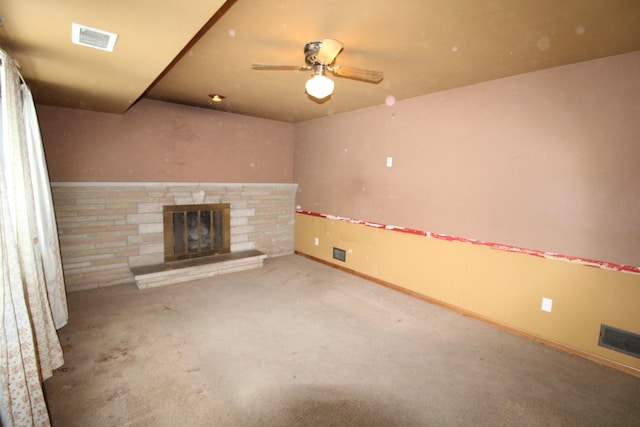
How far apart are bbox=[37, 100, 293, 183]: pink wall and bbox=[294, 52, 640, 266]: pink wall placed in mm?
1762

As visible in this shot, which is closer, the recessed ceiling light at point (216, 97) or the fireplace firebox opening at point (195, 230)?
the recessed ceiling light at point (216, 97)

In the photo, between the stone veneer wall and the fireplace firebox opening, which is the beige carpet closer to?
the stone veneer wall

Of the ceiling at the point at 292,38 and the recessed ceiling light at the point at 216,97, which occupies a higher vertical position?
the recessed ceiling light at the point at 216,97

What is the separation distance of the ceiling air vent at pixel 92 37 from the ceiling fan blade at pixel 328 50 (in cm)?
127

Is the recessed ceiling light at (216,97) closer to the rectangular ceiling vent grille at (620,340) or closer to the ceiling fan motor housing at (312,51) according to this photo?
the ceiling fan motor housing at (312,51)

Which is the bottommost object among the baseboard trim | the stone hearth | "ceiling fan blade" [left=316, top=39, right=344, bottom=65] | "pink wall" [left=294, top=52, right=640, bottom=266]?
the baseboard trim

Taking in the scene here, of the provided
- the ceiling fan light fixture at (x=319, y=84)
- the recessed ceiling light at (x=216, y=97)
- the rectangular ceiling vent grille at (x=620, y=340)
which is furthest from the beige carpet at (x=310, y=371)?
the recessed ceiling light at (x=216, y=97)

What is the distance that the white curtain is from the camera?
1.59 m

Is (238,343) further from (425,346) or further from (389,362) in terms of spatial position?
(425,346)

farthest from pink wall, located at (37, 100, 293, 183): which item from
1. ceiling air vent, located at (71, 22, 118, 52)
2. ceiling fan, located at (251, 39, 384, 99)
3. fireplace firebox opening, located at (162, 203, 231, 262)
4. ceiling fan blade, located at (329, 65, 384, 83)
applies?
ceiling fan blade, located at (329, 65, 384, 83)

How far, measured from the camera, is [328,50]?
2168 mm

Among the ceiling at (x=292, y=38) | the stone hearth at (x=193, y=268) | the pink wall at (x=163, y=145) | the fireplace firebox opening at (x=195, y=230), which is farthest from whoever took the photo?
the fireplace firebox opening at (x=195, y=230)

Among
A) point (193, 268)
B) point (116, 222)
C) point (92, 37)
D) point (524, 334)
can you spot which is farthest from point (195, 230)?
point (524, 334)

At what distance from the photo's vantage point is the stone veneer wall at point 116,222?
3768mm
